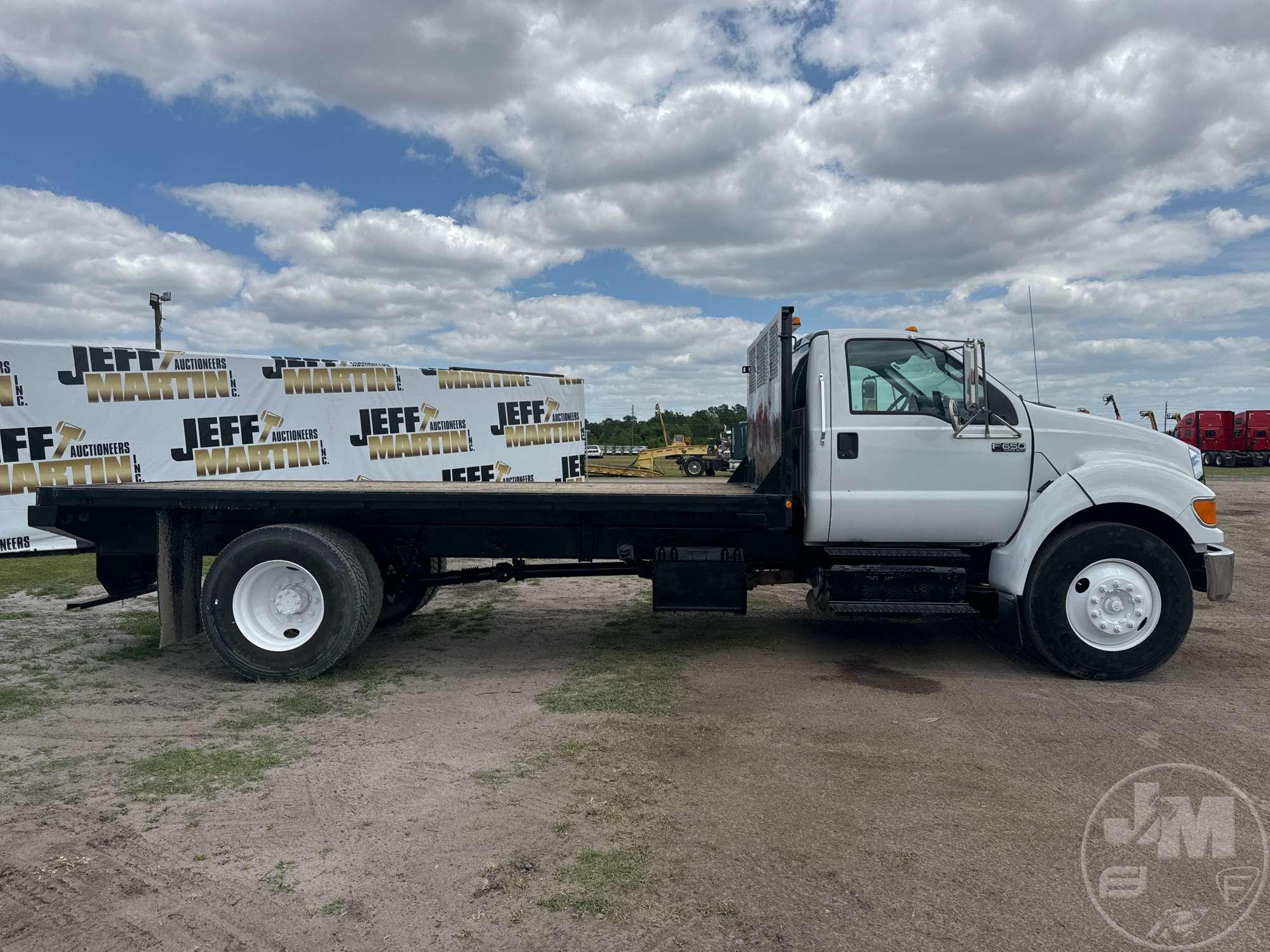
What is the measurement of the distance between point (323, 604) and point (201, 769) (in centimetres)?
172

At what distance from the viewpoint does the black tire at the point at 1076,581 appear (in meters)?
5.61

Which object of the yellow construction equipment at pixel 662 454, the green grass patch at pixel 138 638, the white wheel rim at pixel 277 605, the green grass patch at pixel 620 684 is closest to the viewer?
the green grass patch at pixel 620 684

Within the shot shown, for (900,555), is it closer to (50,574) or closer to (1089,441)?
(1089,441)

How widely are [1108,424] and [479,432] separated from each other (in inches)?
Answer: 466

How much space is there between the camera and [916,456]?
5.81 m

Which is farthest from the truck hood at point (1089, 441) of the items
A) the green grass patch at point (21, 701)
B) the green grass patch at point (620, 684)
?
the green grass patch at point (21, 701)

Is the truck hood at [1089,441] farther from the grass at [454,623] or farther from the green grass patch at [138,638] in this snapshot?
the green grass patch at [138,638]

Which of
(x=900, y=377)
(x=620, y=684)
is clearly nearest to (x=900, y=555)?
(x=900, y=377)

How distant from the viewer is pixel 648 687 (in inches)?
219

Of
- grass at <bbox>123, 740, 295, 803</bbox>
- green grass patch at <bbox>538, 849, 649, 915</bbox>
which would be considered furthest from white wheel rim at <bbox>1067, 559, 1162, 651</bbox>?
grass at <bbox>123, 740, 295, 803</bbox>

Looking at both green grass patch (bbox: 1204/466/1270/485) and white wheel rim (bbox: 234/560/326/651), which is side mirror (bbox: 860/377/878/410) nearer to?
white wheel rim (bbox: 234/560/326/651)

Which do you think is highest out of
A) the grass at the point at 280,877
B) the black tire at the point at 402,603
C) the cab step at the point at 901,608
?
the cab step at the point at 901,608

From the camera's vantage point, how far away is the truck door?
5812 mm

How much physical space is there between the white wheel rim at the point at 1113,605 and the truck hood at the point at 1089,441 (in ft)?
2.44
